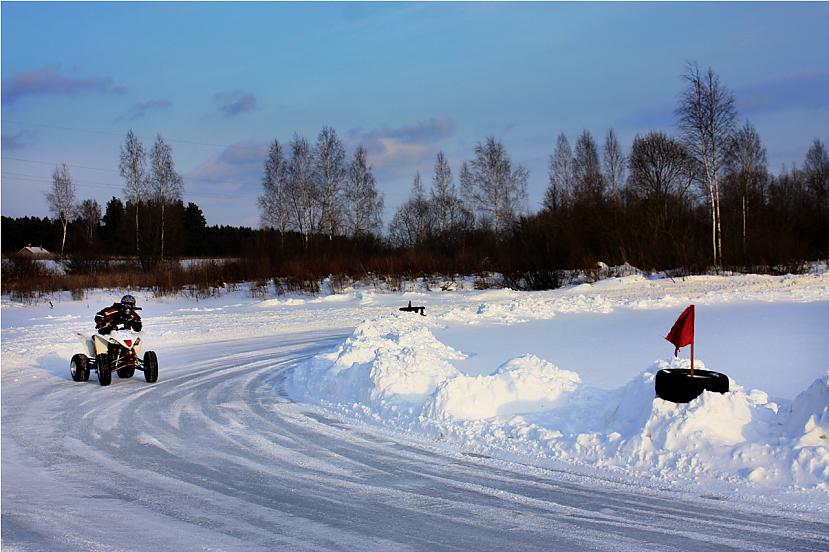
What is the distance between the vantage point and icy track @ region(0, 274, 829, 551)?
5.08 meters

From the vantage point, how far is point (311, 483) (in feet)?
21.4

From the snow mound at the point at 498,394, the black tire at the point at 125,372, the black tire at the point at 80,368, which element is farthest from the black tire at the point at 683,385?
the black tire at the point at 80,368

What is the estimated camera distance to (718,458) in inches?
254

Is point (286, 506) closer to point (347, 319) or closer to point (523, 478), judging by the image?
point (523, 478)

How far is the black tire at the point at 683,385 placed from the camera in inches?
285

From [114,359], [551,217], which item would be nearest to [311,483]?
[114,359]

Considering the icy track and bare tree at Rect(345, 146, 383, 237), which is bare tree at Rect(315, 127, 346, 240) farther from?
the icy track

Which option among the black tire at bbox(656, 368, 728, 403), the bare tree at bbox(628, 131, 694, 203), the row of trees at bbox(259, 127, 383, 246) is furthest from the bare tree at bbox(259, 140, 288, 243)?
the black tire at bbox(656, 368, 728, 403)

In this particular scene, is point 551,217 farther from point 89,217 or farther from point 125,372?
point 89,217

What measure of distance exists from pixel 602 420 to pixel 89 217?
93.1m

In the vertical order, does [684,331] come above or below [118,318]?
below

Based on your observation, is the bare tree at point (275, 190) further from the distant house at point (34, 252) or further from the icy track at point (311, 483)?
the icy track at point (311, 483)

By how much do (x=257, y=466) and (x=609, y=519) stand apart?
12.0 ft

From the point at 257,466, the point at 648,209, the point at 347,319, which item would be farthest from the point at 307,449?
the point at 648,209
